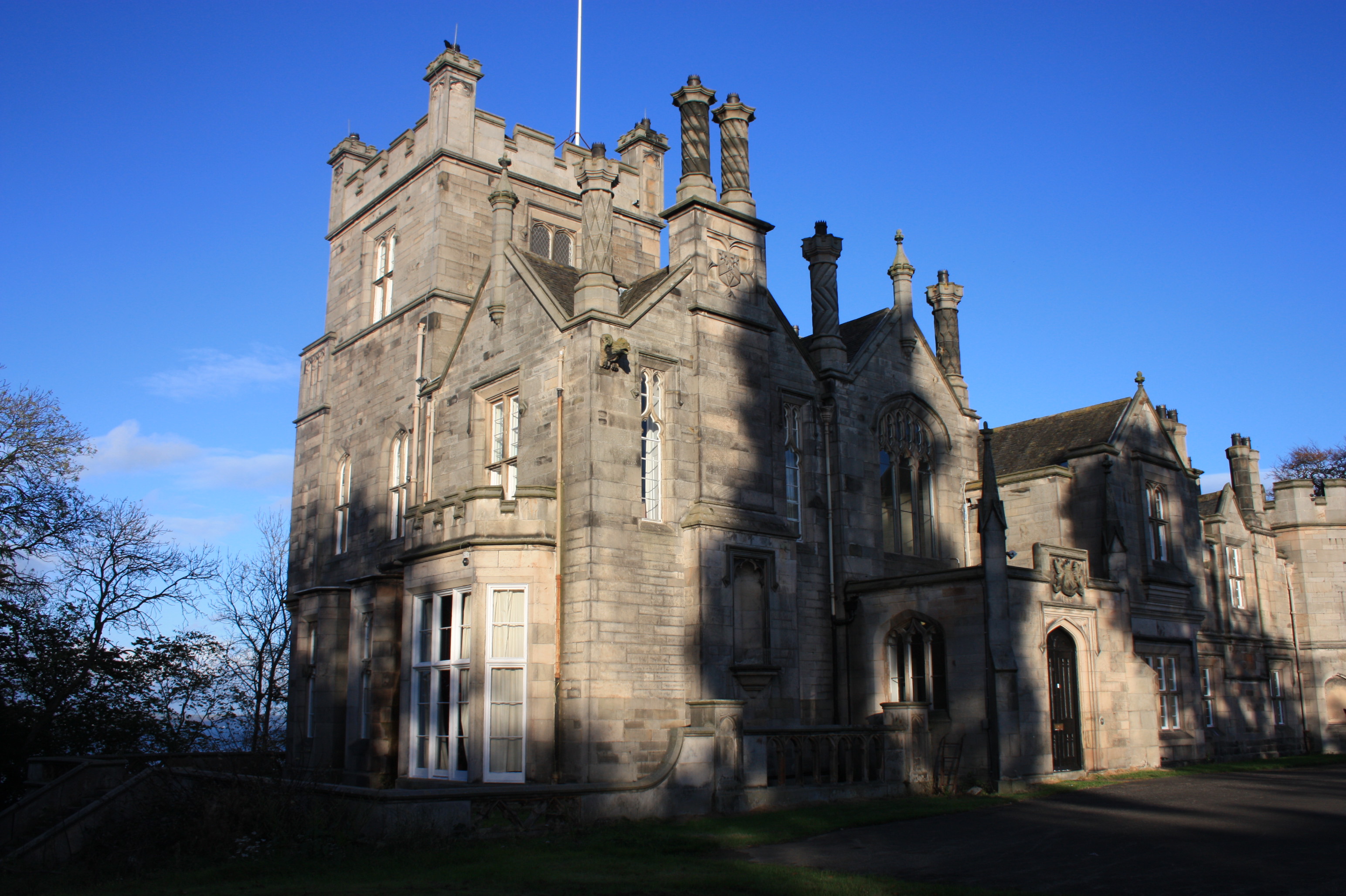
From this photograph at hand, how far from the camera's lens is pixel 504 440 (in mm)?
20203

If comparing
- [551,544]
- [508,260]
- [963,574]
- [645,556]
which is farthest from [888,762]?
[508,260]

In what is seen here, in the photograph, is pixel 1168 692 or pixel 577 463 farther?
pixel 1168 692

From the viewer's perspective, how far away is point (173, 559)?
27.9 m

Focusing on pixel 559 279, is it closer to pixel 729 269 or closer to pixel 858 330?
pixel 729 269

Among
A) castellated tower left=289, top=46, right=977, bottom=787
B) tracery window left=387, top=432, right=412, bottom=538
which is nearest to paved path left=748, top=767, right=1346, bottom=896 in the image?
castellated tower left=289, top=46, right=977, bottom=787

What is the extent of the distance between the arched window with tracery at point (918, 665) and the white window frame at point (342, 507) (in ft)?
42.4

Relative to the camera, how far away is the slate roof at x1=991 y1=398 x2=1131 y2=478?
1003 inches

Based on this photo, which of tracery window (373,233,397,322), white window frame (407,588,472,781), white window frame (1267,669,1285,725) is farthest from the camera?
white window frame (1267,669,1285,725)

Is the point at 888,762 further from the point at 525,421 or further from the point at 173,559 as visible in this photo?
the point at 173,559

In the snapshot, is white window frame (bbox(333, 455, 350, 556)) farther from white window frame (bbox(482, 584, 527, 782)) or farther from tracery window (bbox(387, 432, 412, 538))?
white window frame (bbox(482, 584, 527, 782))

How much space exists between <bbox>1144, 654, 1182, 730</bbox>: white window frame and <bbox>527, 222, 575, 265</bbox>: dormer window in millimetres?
16997

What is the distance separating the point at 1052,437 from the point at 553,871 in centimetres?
2003

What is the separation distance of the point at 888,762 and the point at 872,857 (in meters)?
6.22

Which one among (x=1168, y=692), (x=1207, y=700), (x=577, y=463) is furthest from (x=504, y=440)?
(x=1207, y=700)
